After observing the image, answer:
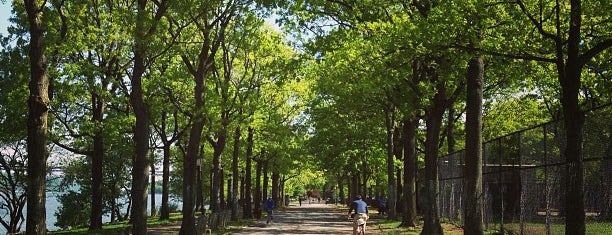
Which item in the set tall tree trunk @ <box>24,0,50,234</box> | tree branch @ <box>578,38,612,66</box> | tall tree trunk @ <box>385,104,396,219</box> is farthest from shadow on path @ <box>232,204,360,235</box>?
tree branch @ <box>578,38,612,66</box>

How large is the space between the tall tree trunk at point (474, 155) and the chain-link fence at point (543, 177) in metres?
1.76

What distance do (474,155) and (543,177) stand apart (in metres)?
2.78

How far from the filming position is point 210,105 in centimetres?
2478

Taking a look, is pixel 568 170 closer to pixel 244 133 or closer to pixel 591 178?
pixel 591 178

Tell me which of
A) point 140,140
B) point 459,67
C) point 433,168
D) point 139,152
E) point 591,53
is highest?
point 459,67

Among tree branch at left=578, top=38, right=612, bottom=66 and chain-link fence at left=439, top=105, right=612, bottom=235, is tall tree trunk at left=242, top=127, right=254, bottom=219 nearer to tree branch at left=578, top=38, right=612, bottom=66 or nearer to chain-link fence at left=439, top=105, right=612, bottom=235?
chain-link fence at left=439, top=105, right=612, bottom=235

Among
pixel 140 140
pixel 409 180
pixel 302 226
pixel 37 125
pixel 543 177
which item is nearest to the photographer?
pixel 37 125

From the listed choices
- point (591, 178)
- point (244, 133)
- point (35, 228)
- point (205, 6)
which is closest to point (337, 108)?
point (244, 133)

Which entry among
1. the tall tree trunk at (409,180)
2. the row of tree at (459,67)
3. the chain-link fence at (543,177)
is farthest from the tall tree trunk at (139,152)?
the tall tree trunk at (409,180)

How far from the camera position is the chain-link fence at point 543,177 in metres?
13.9

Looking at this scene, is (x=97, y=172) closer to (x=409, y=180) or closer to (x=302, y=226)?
(x=302, y=226)

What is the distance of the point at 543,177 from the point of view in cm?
1648

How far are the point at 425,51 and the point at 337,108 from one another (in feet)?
73.4

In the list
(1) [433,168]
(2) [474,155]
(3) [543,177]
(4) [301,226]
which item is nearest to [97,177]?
(4) [301,226]
